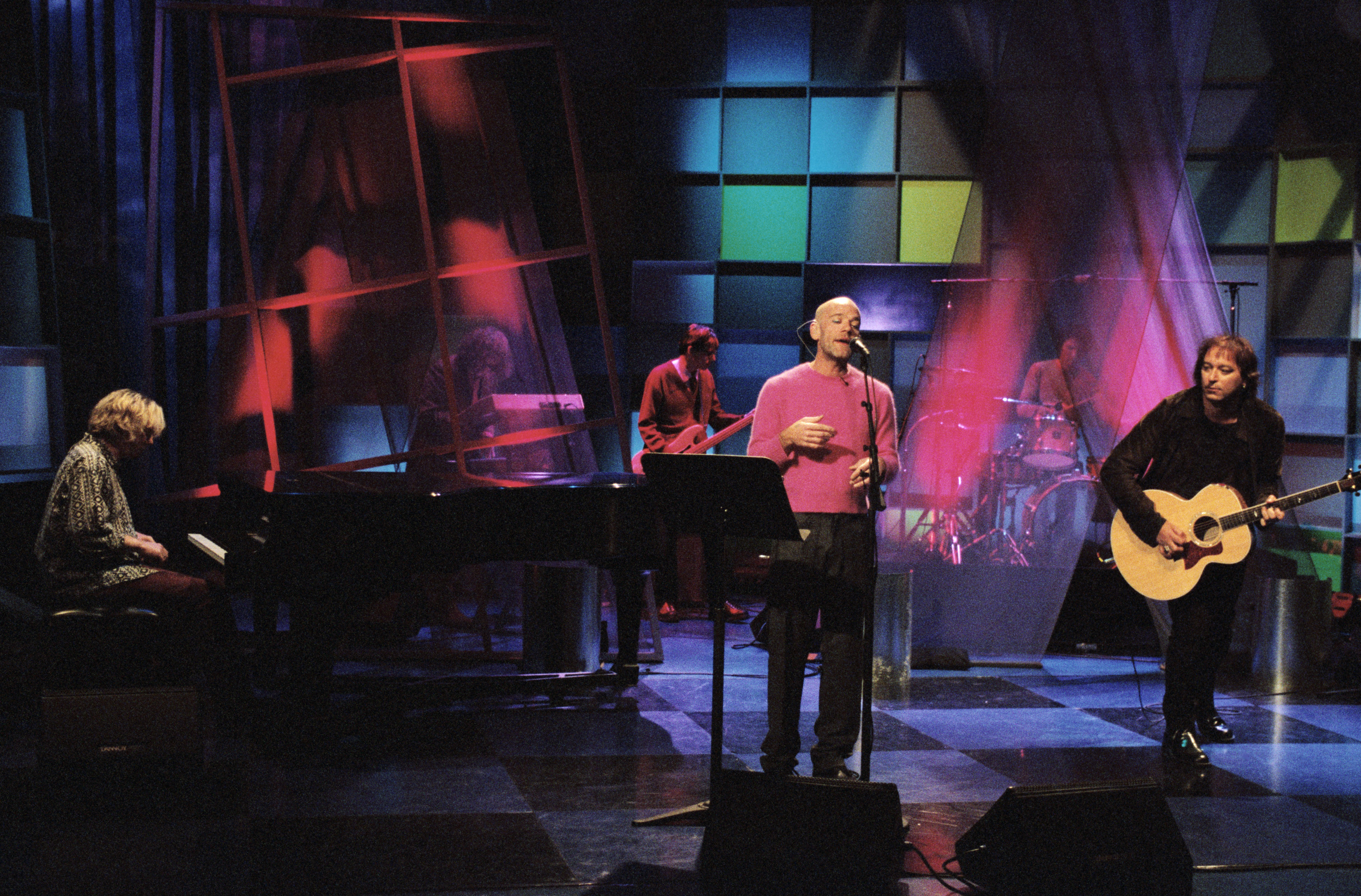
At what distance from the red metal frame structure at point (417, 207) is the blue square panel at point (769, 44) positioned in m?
2.94

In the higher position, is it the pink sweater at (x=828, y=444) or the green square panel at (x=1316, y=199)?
the green square panel at (x=1316, y=199)

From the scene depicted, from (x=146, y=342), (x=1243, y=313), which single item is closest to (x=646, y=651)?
(x=146, y=342)

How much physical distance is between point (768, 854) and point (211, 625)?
274cm

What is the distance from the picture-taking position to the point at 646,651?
6109 mm

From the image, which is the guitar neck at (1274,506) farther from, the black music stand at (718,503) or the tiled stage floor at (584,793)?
the black music stand at (718,503)

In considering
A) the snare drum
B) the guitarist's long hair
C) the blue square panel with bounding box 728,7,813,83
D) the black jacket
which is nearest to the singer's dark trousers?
the black jacket

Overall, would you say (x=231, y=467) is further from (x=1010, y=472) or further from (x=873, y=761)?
(x=1010, y=472)

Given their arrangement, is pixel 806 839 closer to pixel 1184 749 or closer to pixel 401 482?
pixel 1184 749

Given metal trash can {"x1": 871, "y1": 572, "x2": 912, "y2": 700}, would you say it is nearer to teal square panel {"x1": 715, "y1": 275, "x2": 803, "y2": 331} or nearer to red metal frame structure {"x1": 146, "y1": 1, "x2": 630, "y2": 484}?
red metal frame structure {"x1": 146, "y1": 1, "x2": 630, "y2": 484}

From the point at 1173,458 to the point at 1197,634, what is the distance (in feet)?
2.09

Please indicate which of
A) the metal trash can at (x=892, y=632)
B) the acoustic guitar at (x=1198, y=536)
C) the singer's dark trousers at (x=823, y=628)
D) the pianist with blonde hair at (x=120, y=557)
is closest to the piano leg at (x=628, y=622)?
the metal trash can at (x=892, y=632)

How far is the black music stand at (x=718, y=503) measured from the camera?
9.71ft

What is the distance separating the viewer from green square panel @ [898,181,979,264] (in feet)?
28.0

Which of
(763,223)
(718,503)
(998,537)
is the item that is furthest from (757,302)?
(718,503)
